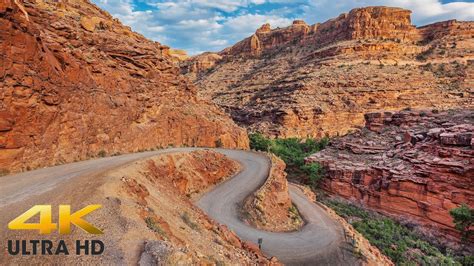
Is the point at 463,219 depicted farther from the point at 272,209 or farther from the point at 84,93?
the point at 84,93

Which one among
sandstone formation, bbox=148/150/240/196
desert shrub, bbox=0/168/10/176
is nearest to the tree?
sandstone formation, bbox=148/150/240/196

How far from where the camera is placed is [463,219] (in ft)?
63.5

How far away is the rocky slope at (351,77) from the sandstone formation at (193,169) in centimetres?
3212

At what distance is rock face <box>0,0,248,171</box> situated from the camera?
10508 millimetres

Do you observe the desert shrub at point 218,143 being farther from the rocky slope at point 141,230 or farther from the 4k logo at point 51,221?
the 4k logo at point 51,221

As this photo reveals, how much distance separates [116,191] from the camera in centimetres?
747

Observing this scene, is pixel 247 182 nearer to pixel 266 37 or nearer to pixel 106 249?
pixel 106 249

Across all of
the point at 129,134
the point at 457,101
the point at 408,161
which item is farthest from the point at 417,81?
the point at 129,134

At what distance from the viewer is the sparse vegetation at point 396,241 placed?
16.2 metres

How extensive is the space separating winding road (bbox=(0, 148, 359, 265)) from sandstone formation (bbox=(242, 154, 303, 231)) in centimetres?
46

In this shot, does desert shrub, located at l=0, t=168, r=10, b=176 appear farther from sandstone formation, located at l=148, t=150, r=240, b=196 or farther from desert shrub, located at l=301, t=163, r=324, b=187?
desert shrub, located at l=301, t=163, r=324, b=187

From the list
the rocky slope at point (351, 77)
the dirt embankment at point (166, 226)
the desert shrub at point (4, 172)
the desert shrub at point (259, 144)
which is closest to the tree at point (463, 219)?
the dirt embankment at point (166, 226)

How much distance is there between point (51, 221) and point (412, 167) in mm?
25603

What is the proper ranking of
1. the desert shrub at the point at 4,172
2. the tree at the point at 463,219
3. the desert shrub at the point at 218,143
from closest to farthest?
the desert shrub at the point at 4,172 < the tree at the point at 463,219 < the desert shrub at the point at 218,143
